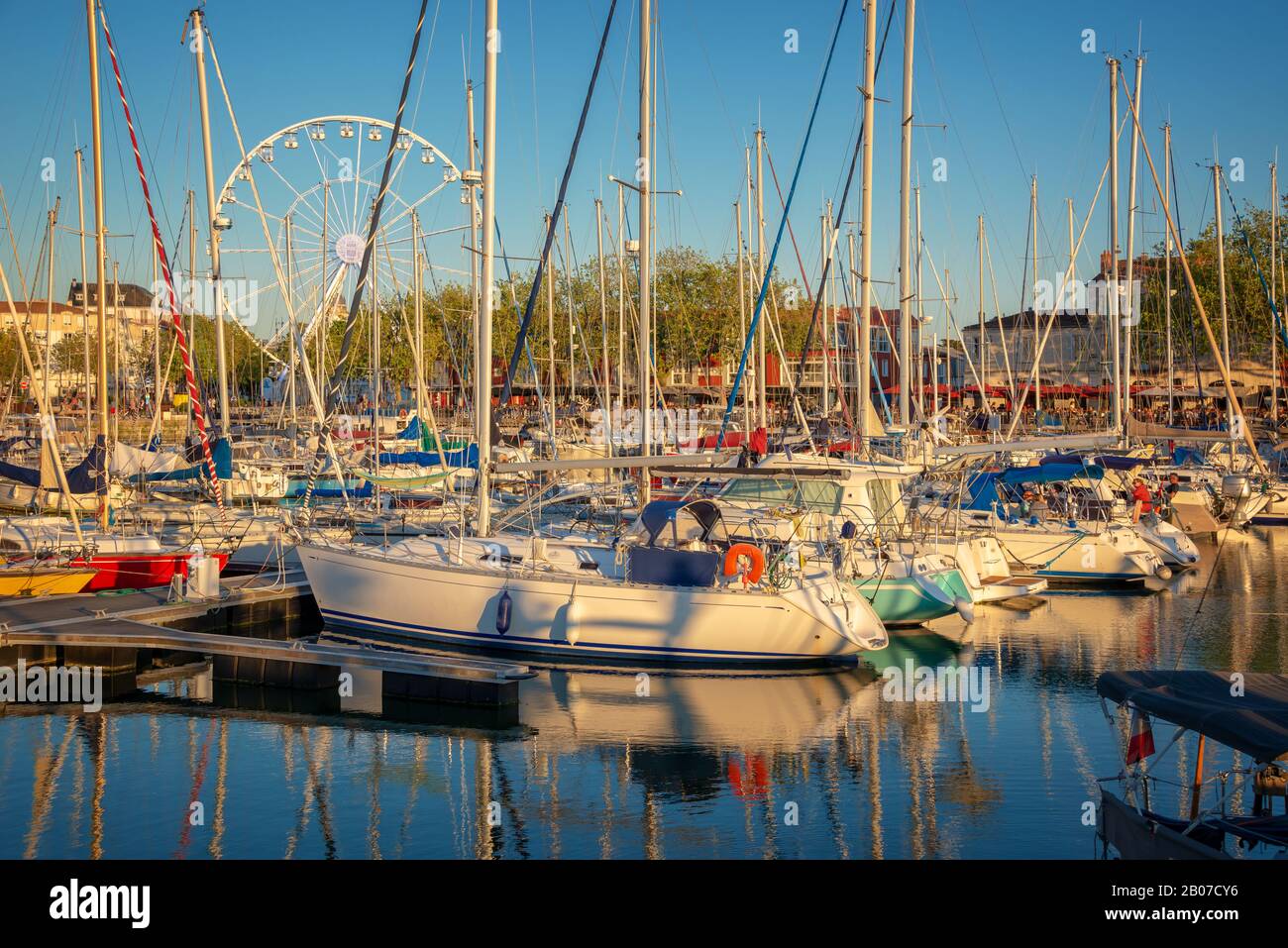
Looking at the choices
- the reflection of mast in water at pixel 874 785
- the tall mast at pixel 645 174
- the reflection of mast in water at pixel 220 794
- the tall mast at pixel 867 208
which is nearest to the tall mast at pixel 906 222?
the tall mast at pixel 867 208

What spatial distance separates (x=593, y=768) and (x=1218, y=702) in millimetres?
7364

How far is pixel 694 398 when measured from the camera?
278 feet

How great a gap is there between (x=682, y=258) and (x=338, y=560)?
62107 millimetres

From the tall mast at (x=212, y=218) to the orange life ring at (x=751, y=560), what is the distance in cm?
1480

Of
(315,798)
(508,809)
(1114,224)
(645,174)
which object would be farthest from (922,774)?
(1114,224)

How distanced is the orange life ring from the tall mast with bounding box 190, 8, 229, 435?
14795 mm

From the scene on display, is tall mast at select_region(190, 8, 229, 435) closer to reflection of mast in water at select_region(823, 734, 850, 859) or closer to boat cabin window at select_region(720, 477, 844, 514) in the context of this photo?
boat cabin window at select_region(720, 477, 844, 514)

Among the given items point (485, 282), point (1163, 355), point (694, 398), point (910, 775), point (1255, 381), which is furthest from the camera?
point (694, 398)

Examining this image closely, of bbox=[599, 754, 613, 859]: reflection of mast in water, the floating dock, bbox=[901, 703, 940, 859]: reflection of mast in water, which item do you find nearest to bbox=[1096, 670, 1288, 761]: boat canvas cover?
bbox=[901, 703, 940, 859]: reflection of mast in water

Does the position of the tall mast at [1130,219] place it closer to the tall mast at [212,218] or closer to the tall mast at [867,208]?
the tall mast at [867,208]

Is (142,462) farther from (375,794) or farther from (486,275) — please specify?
(375,794)

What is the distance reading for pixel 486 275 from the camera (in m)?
20.5

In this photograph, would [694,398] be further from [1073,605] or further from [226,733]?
[226,733]
